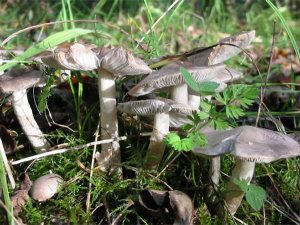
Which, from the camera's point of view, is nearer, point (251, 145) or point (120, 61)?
point (251, 145)

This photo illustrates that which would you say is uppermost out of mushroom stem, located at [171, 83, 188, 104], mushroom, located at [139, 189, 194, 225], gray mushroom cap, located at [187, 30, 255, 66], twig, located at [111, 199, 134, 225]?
gray mushroom cap, located at [187, 30, 255, 66]

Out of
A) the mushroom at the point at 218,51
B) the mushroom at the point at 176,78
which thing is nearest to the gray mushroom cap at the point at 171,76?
the mushroom at the point at 176,78

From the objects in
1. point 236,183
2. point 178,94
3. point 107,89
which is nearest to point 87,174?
point 107,89

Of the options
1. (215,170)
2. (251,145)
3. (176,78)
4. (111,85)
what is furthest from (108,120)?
(251,145)

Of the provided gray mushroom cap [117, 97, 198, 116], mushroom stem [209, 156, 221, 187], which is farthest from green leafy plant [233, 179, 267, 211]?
gray mushroom cap [117, 97, 198, 116]

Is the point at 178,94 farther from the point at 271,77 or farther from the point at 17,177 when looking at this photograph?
the point at 271,77

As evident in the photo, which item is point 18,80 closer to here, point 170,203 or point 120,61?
point 120,61

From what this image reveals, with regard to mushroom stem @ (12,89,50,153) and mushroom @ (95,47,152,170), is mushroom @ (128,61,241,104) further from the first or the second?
mushroom stem @ (12,89,50,153)
